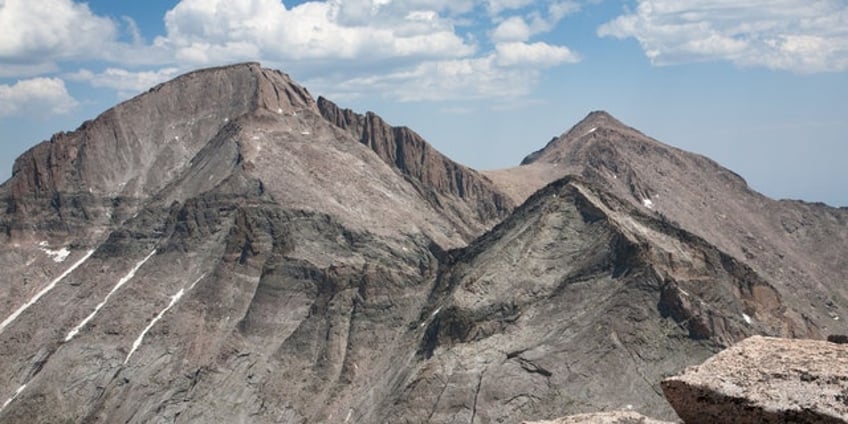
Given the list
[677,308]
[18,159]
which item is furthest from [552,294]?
[18,159]

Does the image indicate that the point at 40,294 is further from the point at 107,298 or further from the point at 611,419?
the point at 611,419

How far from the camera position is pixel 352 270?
95.1 m

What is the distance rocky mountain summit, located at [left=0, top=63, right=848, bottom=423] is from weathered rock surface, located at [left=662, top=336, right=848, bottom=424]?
45.9 meters

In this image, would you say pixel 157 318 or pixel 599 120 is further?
pixel 599 120

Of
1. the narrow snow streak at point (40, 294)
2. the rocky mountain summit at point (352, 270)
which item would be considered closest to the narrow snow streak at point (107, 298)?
the rocky mountain summit at point (352, 270)

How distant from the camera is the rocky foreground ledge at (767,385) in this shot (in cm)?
1156

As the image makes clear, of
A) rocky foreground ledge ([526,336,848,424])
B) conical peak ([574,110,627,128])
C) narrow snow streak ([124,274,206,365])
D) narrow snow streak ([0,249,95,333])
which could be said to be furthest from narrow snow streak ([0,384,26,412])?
conical peak ([574,110,627,128])

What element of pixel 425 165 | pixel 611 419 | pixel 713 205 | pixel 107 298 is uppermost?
pixel 425 165

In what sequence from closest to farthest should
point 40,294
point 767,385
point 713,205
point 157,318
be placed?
point 767,385
point 157,318
point 40,294
point 713,205

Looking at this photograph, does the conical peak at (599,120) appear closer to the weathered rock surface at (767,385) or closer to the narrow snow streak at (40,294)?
the narrow snow streak at (40,294)

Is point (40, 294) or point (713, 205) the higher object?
point (713, 205)

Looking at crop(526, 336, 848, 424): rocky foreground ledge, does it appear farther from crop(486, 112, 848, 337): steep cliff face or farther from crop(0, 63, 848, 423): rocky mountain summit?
crop(486, 112, 848, 337): steep cliff face

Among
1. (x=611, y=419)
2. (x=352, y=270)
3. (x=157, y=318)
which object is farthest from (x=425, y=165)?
(x=611, y=419)

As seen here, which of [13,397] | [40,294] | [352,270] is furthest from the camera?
[40,294]
